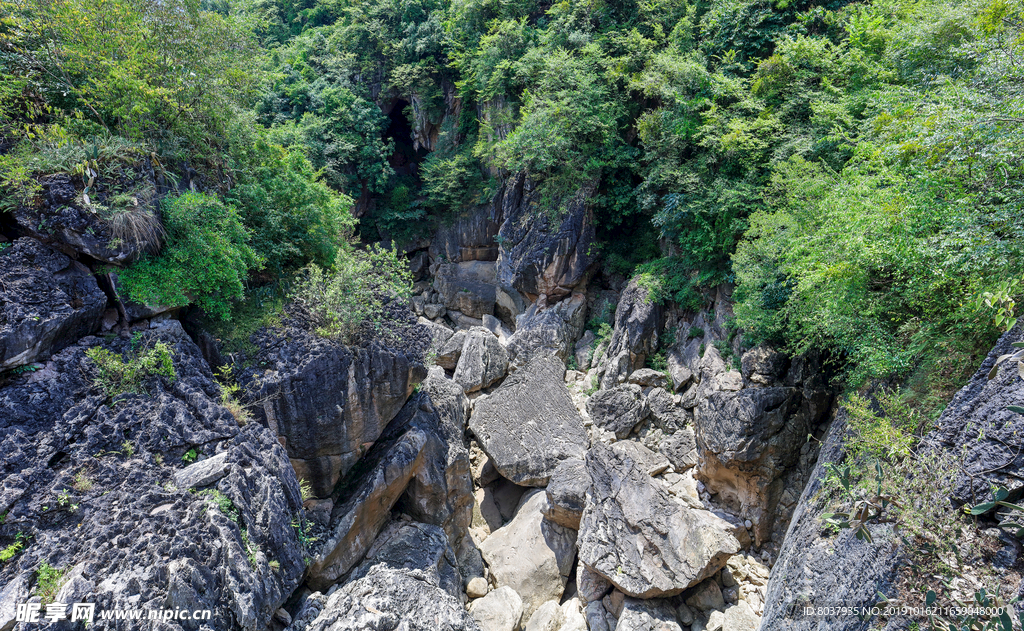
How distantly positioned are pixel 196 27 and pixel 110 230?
17.7 feet

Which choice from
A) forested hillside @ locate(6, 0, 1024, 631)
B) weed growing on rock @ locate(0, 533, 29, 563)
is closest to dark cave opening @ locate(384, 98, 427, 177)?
forested hillside @ locate(6, 0, 1024, 631)

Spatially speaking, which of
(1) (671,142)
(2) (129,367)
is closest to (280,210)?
(2) (129,367)

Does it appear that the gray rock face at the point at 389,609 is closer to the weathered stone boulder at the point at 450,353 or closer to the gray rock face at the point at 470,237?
the weathered stone boulder at the point at 450,353

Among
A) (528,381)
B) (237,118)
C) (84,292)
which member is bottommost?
(528,381)

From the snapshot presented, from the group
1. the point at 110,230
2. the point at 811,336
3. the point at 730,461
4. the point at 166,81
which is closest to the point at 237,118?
the point at 166,81

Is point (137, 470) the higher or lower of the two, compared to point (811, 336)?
lower

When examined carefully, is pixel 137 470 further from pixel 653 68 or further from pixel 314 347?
pixel 653 68

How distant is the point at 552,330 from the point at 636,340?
4245mm

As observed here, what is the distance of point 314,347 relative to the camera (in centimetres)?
965

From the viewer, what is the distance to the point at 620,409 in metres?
15.1

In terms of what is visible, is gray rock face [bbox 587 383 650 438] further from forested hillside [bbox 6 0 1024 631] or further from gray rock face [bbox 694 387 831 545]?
gray rock face [bbox 694 387 831 545]

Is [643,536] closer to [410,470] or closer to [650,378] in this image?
[410,470]

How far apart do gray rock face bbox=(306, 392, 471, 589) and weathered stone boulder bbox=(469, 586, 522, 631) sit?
1.73 metres

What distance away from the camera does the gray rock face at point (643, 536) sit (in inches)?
398
